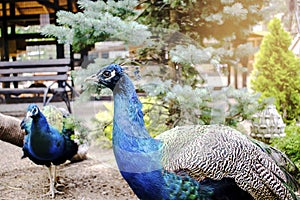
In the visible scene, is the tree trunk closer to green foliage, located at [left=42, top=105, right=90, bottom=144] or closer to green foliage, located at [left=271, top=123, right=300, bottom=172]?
green foliage, located at [left=42, top=105, right=90, bottom=144]

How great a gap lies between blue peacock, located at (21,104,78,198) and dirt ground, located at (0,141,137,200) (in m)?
0.16

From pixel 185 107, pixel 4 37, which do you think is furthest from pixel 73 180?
pixel 4 37

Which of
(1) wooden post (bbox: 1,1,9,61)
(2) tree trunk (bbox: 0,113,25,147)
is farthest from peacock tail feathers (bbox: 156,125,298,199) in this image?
(1) wooden post (bbox: 1,1,9,61)

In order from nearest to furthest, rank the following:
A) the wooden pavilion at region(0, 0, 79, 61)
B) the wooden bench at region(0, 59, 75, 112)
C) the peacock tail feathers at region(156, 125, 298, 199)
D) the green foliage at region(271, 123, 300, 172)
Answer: the peacock tail feathers at region(156, 125, 298, 199) → the green foliage at region(271, 123, 300, 172) → the wooden bench at region(0, 59, 75, 112) → the wooden pavilion at region(0, 0, 79, 61)

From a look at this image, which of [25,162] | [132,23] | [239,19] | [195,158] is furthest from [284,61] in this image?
[195,158]

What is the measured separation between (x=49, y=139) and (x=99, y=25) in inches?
30.3

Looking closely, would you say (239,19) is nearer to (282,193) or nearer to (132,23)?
(132,23)

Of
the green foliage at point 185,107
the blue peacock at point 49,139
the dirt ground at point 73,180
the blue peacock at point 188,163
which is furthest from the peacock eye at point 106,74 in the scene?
the dirt ground at point 73,180

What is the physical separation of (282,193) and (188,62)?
1.15m

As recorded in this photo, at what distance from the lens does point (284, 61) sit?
4332 millimetres

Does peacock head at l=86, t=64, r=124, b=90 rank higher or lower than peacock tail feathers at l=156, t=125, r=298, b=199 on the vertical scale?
higher

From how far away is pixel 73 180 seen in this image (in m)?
3.00

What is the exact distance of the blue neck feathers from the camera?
5.14ft

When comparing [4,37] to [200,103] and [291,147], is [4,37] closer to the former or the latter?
[200,103]
